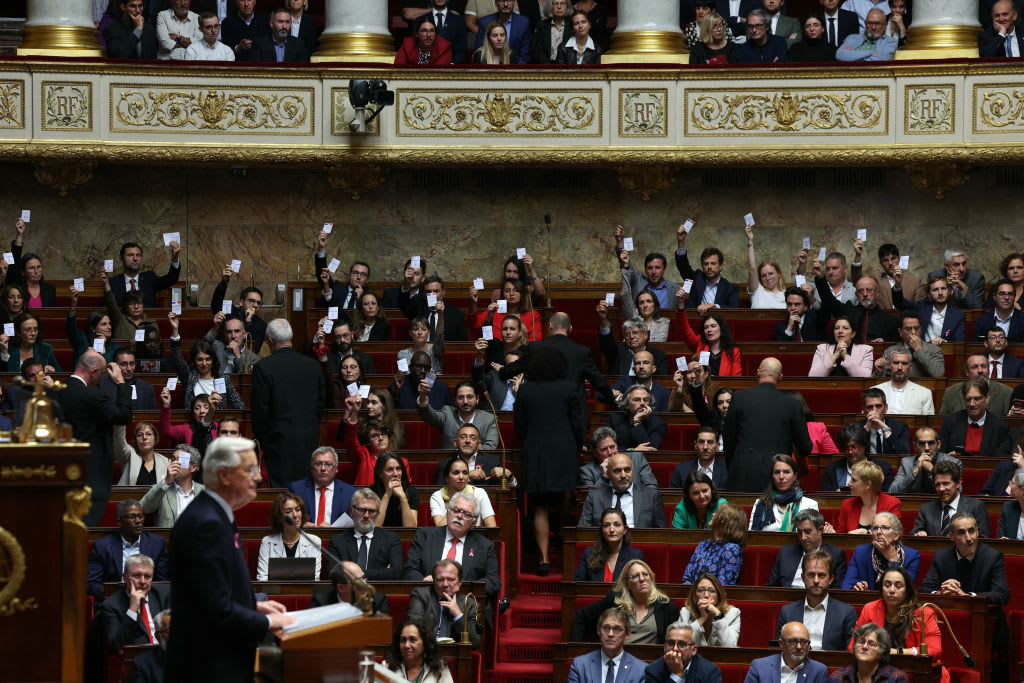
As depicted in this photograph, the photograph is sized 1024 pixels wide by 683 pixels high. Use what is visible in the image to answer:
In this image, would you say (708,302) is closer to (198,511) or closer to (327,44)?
(327,44)

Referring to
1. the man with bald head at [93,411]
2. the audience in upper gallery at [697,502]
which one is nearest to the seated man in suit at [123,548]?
the man with bald head at [93,411]

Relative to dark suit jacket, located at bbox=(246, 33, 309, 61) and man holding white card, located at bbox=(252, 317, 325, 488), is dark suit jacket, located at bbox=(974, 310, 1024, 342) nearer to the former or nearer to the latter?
man holding white card, located at bbox=(252, 317, 325, 488)

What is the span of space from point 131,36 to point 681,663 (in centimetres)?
822

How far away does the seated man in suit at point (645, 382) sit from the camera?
10.1m

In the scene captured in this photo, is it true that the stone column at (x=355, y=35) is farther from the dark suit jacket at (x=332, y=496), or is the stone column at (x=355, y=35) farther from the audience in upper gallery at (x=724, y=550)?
the audience in upper gallery at (x=724, y=550)

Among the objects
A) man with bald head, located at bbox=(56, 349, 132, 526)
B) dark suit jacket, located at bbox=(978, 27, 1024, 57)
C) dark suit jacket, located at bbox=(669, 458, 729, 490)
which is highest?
dark suit jacket, located at bbox=(978, 27, 1024, 57)

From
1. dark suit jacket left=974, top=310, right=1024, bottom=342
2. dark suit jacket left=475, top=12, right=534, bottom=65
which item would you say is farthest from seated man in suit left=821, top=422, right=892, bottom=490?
dark suit jacket left=475, top=12, right=534, bottom=65

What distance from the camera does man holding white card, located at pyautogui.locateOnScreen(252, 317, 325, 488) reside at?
902 centimetres

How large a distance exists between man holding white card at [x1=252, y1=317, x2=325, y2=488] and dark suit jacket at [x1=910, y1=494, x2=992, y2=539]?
3.09 meters

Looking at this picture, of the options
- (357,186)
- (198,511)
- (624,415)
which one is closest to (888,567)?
(624,415)

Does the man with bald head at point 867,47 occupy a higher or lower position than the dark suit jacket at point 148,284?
higher

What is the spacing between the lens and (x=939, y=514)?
842cm

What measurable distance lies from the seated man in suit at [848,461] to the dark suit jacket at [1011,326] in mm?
2098

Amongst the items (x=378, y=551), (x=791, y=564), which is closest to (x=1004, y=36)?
(x=791, y=564)
